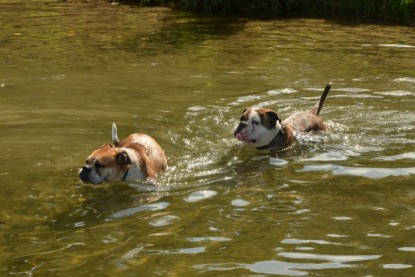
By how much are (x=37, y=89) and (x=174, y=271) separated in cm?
630

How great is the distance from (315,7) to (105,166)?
35.9 feet

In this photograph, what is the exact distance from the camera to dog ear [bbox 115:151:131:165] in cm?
750

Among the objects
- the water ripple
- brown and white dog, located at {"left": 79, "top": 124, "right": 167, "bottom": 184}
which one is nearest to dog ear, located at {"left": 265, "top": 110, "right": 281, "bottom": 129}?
the water ripple

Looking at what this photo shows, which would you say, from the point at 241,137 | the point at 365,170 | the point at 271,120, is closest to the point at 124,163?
the point at 241,137

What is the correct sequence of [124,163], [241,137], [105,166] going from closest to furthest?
[105,166] → [124,163] → [241,137]

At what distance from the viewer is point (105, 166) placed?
7449mm

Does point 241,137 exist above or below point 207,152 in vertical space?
above

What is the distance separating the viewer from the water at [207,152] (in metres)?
5.78

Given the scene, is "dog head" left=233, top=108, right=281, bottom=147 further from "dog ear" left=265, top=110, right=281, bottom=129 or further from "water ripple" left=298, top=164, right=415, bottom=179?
"water ripple" left=298, top=164, right=415, bottom=179

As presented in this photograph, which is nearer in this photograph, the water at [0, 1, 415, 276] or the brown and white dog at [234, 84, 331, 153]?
the water at [0, 1, 415, 276]

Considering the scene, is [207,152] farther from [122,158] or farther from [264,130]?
[122,158]

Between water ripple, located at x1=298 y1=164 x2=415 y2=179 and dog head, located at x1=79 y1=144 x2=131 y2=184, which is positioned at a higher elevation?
dog head, located at x1=79 y1=144 x2=131 y2=184

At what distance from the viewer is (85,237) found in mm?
6195

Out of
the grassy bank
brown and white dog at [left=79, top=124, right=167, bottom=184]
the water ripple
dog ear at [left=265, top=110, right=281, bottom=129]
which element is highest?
the grassy bank
